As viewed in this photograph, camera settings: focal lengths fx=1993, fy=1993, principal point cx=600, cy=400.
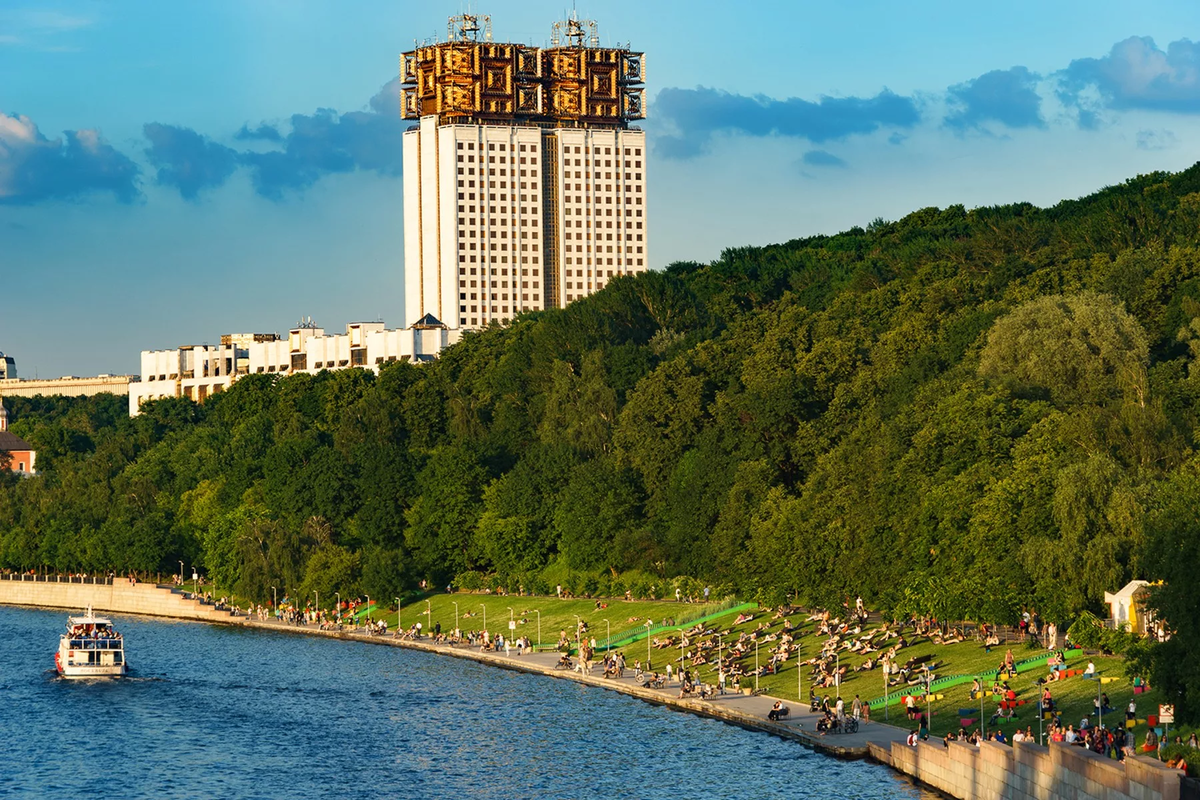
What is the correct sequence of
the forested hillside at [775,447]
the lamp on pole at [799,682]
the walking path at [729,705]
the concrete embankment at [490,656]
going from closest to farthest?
the walking path at [729,705]
the concrete embankment at [490,656]
the lamp on pole at [799,682]
the forested hillside at [775,447]

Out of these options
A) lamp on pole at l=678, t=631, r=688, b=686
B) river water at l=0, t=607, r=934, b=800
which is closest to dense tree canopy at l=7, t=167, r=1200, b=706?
lamp on pole at l=678, t=631, r=688, b=686

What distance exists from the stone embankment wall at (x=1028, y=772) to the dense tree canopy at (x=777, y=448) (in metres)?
7.06

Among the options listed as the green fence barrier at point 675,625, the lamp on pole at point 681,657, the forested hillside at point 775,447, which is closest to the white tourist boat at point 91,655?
the green fence barrier at point 675,625

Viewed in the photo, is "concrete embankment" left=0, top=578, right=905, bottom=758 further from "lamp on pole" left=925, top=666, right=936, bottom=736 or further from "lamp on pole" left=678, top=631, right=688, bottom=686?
"lamp on pole" left=925, top=666, right=936, bottom=736

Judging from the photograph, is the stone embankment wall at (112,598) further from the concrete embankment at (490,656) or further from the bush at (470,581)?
the bush at (470,581)

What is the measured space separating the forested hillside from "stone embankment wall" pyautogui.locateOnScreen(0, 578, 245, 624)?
135 inches

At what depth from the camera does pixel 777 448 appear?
13075 centimetres

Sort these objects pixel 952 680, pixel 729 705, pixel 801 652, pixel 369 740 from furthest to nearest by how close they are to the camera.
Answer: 1. pixel 801 652
2. pixel 729 705
3. pixel 369 740
4. pixel 952 680

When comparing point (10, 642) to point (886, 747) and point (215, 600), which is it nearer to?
point (215, 600)

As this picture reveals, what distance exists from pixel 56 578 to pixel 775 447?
7617cm

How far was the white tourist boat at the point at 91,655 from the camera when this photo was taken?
116 metres

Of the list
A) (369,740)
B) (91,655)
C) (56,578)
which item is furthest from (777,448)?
(56,578)

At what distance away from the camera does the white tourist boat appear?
4572 inches

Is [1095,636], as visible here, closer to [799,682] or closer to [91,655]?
[799,682]
